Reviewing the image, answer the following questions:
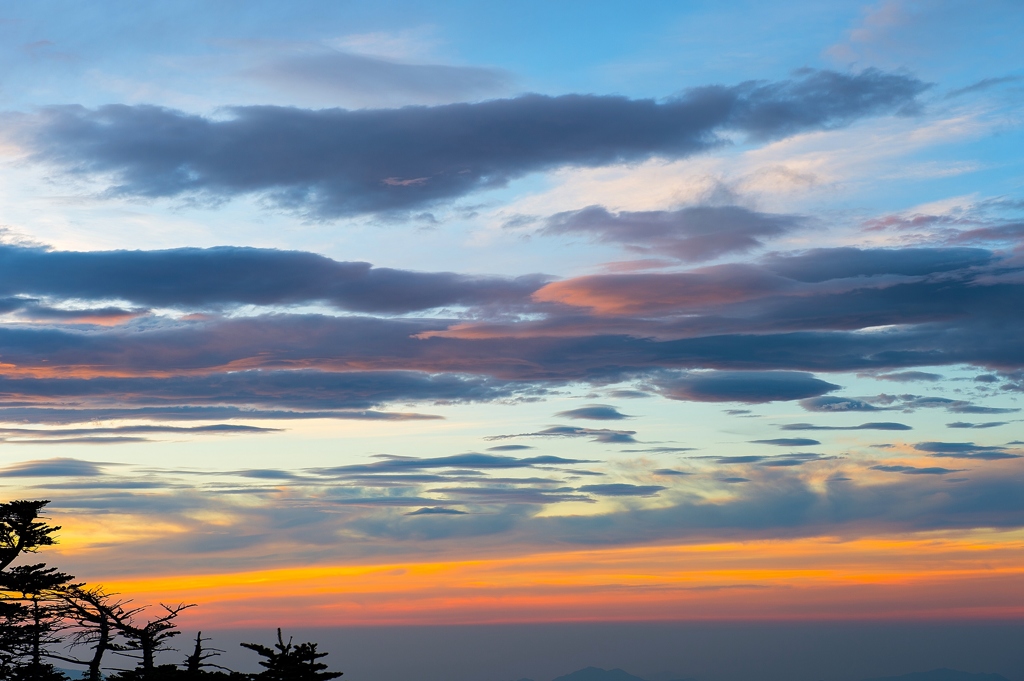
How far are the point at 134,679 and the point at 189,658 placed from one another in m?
6.25

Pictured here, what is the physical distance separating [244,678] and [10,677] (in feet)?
61.1

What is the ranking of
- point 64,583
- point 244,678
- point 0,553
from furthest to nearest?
point 244,678 → point 64,583 → point 0,553

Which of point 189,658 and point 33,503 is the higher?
point 33,503

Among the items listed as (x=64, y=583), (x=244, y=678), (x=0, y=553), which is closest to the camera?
(x=0, y=553)

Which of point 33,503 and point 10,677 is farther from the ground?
point 33,503

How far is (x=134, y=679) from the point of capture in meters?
83.5

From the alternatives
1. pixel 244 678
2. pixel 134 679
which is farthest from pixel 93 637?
pixel 244 678

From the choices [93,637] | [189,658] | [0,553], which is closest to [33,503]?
[0,553]

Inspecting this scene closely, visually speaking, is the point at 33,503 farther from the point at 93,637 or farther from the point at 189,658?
the point at 189,658

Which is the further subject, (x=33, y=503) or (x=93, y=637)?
(x=93, y=637)

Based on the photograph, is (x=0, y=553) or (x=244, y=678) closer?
(x=0, y=553)

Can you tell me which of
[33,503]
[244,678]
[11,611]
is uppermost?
[33,503]

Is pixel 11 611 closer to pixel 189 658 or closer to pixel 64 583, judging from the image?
pixel 64 583

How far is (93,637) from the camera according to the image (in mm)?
83375
